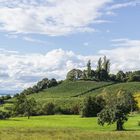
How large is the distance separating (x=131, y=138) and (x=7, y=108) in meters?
122

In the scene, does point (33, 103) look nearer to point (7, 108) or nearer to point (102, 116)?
point (7, 108)

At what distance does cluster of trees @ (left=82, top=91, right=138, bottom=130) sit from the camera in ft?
Answer: 277

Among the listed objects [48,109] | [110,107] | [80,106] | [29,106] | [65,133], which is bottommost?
[65,133]

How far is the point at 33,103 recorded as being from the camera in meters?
154

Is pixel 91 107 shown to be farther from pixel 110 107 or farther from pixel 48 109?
pixel 110 107

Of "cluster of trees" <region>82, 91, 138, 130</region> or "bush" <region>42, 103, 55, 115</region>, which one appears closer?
"cluster of trees" <region>82, 91, 138, 130</region>

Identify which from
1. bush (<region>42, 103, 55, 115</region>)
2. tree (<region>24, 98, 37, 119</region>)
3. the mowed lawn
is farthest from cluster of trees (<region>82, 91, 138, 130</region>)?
bush (<region>42, 103, 55, 115</region>)

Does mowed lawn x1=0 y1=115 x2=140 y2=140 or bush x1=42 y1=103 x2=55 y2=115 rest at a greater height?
bush x1=42 y1=103 x2=55 y2=115

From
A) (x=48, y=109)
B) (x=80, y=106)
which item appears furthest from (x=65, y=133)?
(x=48, y=109)

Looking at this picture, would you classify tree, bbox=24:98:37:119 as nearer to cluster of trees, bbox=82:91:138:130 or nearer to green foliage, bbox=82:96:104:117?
green foliage, bbox=82:96:104:117

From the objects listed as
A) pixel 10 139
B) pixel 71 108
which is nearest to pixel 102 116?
pixel 10 139

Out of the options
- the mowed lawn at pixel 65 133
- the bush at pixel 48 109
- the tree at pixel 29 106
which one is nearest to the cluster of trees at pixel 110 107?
the mowed lawn at pixel 65 133

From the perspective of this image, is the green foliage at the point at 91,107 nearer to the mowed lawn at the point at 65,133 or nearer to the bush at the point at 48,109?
the bush at the point at 48,109

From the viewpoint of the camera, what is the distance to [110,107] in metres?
87.4
